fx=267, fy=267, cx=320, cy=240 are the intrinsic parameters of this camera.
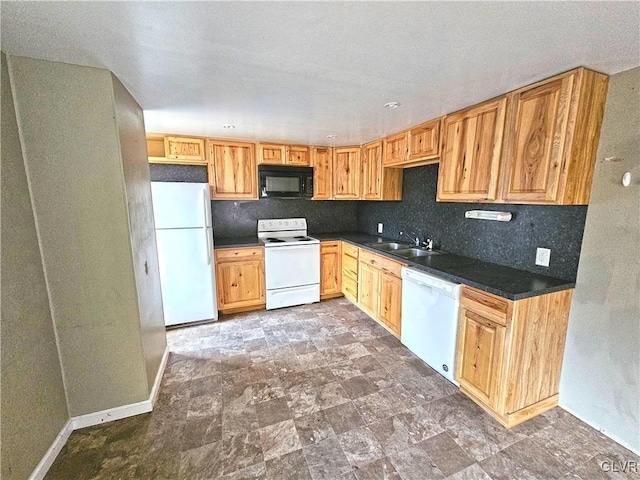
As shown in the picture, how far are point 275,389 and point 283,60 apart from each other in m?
2.29

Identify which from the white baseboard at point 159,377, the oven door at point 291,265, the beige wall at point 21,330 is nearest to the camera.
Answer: the beige wall at point 21,330

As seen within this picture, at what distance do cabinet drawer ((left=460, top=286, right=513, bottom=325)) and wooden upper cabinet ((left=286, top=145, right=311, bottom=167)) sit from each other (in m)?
2.69

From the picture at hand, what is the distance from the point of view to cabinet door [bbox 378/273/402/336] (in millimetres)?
2805

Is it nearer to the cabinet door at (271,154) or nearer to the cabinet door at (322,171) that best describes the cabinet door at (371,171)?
the cabinet door at (322,171)

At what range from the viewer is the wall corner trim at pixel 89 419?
1.50m

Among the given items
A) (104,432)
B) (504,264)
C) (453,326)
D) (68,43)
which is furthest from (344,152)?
(104,432)

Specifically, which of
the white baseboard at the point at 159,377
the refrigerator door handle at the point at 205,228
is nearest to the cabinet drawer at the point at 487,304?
the white baseboard at the point at 159,377

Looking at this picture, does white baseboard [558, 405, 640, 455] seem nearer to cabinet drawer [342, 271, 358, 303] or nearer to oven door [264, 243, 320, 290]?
cabinet drawer [342, 271, 358, 303]

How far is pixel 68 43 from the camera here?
1308mm

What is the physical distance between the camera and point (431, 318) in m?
2.31

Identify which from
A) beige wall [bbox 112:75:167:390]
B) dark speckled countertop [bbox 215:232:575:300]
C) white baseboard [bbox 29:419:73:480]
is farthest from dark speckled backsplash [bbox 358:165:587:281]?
white baseboard [bbox 29:419:73:480]

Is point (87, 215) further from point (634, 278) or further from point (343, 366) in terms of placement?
point (634, 278)

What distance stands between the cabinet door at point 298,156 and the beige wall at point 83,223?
2313 mm

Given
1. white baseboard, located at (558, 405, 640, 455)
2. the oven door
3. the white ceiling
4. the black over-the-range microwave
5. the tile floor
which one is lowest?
the tile floor
